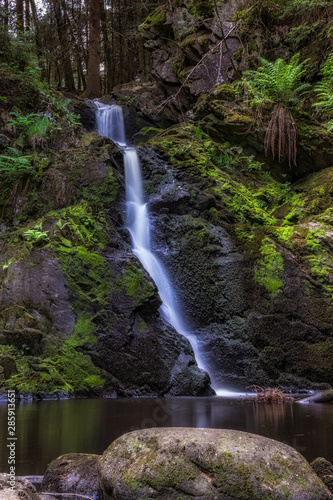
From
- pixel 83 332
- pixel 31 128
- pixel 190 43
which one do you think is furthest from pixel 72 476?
pixel 190 43

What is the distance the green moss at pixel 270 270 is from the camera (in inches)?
349

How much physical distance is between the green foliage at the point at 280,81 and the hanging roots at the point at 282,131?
0.36 m

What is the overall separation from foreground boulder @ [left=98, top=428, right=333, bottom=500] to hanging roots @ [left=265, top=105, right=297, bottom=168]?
10049 millimetres

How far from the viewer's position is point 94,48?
16172mm

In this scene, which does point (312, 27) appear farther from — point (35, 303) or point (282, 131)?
point (35, 303)

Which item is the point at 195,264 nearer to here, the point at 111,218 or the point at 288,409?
the point at 111,218

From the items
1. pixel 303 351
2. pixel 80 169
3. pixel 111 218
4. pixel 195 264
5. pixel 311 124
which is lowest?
pixel 303 351

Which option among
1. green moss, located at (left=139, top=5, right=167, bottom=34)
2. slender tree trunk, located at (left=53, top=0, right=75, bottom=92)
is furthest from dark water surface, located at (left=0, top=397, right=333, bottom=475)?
slender tree trunk, located at (left=53, top=0, right=75, bottom=92)

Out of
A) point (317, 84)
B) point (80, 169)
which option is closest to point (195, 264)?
point (80, 169)

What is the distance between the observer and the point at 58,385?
690 cm

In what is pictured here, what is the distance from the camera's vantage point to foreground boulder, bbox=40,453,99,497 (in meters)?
2.59

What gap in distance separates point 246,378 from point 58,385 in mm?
3511

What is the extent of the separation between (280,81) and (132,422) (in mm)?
10042

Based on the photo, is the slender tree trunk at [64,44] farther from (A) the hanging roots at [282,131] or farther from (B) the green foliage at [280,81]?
(A) the hanging roots at [282,131]
